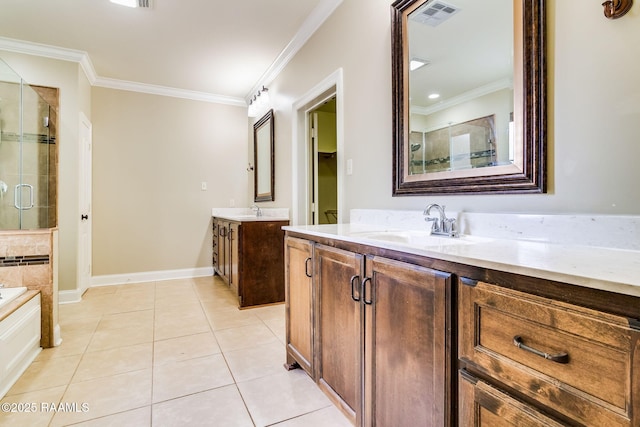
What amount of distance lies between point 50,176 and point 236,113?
2.39 metres

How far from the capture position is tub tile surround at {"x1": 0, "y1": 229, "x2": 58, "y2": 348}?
215 centimetres

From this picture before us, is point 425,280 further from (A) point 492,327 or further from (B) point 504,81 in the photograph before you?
(B) point 504,81

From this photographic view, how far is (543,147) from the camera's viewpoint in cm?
112

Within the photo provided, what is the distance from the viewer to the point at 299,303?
1775 mm

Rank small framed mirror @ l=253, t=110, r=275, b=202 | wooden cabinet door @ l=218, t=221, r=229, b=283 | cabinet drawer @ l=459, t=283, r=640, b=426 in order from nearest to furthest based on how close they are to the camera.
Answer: cabinet drawer @ l=459, t=283, r=640, b=426 → wooden cabinet door @ l=218, t=221, r=229, b=283 → small framed mirror @ l=253, t=110, r=275, b=202

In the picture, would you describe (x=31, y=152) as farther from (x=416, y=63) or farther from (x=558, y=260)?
(x=558, y=260)

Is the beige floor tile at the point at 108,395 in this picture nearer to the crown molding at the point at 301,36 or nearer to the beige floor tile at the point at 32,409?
the beige floor tile at the point at 32,409

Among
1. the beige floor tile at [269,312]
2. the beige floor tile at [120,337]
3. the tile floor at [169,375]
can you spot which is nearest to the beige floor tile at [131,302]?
the tile floor at [169,375]

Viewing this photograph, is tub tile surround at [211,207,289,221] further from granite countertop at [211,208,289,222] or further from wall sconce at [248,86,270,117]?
wall sconce at [248,86,270,117]

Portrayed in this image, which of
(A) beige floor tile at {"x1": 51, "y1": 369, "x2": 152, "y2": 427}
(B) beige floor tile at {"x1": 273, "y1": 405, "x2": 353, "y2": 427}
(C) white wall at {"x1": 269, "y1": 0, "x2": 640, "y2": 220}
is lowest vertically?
(B) beige floor tile at {"x1": 273, "y1": 405, "x2": 353, "y2": 427}

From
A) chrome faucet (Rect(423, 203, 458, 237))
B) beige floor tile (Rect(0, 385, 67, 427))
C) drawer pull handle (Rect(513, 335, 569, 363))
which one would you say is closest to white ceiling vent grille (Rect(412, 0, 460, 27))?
chrome faucet (Rect(423, 203, 458, 237))

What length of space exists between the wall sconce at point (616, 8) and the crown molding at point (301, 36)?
1814mm

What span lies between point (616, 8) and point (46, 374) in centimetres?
313

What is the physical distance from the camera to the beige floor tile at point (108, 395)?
1501 millimetres
